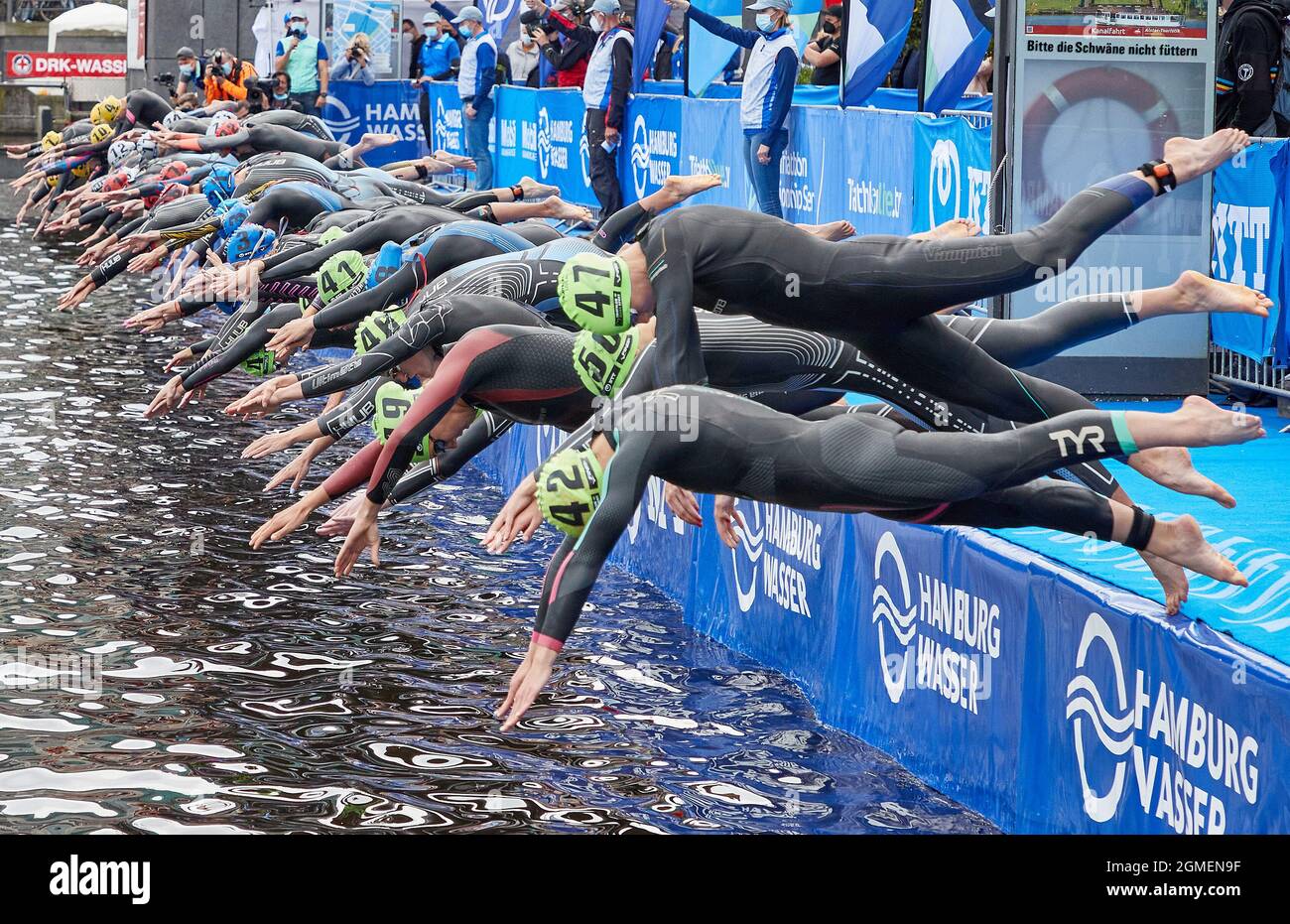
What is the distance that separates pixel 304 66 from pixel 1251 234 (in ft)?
66.8

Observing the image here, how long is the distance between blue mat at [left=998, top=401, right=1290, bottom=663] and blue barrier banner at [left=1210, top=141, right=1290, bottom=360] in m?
0.82

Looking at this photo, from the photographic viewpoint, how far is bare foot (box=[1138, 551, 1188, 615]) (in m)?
6.32

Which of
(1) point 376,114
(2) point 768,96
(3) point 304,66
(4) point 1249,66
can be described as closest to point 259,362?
(2) point 768,96

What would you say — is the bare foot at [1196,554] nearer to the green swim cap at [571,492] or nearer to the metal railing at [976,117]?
the green swim cap at [571,492]

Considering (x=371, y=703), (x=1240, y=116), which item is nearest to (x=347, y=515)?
(x=371, y=703)

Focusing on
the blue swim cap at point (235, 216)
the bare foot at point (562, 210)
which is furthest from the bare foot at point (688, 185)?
the blue swim cap at point (235, 216)

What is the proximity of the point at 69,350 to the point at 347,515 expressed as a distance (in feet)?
37.8

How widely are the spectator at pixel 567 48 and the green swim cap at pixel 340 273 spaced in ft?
29.2

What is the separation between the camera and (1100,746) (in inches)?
263

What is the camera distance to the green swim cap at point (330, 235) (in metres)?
13.5

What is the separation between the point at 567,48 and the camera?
20359 millimetres

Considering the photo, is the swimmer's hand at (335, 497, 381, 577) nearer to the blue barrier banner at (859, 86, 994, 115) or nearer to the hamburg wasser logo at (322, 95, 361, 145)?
the blue barrier banner at (859, 86, 994, 115)

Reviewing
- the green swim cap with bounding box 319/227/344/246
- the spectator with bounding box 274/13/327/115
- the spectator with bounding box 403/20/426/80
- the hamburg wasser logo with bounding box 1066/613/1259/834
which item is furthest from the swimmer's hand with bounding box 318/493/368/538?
the spectator with bounding box 274/13/327/115

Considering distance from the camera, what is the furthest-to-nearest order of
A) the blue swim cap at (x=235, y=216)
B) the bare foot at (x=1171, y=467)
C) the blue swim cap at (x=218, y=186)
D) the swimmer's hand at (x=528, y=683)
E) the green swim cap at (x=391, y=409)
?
the blue swim cap at (x=218, y=186), the blue swim cap at (x=235, y=216), the green swim cap at (x=391, y=409), the bare foot at (x=1171, y=467), the swimmer's hand at (x=528, y=683)
